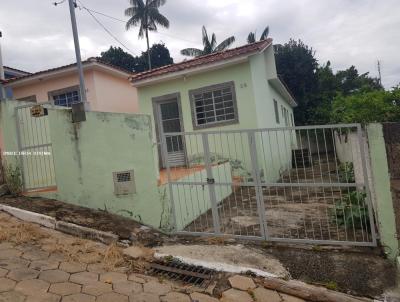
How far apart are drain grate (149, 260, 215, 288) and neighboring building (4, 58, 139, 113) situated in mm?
8679

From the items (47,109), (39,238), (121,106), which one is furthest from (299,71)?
(39,238)

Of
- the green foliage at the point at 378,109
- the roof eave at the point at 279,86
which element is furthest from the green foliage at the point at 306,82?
the green foliage at the point at 378,109

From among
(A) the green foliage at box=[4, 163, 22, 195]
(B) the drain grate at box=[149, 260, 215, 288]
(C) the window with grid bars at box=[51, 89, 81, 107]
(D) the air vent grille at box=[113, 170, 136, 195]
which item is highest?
(C) the window with grid bars at box=[51, 89, 81, 107]

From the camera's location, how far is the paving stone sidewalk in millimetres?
3592

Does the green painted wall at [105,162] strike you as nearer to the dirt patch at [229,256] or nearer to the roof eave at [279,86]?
the dirt patch at [229,256]

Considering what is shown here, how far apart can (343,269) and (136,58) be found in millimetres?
29339

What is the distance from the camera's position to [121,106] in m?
14.0

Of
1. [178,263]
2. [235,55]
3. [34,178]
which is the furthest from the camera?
[235,55]

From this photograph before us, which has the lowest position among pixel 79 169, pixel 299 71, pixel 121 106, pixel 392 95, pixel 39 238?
pixel 39 238

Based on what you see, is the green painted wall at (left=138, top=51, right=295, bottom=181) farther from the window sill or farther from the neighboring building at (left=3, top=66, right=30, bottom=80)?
the neighboring building at (left=3, top=66, right=30, bottom=80)

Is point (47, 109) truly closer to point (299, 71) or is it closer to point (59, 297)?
point (59, 297)

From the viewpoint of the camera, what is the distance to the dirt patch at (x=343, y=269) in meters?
3.94

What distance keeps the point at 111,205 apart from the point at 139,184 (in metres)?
0.69

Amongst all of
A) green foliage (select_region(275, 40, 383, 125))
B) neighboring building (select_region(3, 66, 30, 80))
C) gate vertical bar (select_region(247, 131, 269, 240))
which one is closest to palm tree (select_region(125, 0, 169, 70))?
green foliage (select_region(275, 40, 383, 125))
